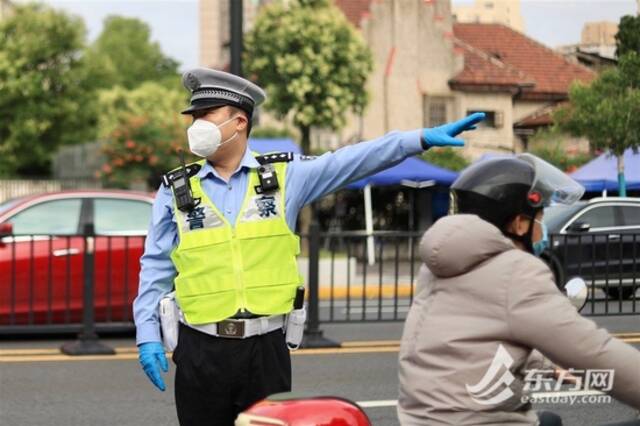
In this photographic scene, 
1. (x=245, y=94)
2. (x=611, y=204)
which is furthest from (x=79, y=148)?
(x=245, y=94)

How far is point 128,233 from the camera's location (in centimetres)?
1191

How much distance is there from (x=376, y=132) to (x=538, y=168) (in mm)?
20315

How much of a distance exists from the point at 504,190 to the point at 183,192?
160 cm

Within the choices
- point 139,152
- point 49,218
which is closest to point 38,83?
point 139,152

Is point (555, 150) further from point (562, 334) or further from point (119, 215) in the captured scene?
point (562, 334)

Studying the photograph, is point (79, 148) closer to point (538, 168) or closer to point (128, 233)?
point (128, 233)

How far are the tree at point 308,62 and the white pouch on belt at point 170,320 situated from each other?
64.8ft

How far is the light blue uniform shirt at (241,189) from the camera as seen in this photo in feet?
14.1

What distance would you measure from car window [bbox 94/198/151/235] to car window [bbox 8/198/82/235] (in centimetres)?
21

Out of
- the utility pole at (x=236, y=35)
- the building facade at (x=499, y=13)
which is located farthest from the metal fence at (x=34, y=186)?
the building facade at (x=499, y=13)

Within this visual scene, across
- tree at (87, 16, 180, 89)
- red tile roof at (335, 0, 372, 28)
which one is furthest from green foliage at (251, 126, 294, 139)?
tree at (87, 16, 180, 89)

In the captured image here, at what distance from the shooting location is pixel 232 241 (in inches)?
170

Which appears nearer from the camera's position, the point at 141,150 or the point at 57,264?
the point at 57,264

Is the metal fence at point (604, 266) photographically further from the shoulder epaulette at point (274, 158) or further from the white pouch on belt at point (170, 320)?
the white pouch on belt at point (170, 320)
